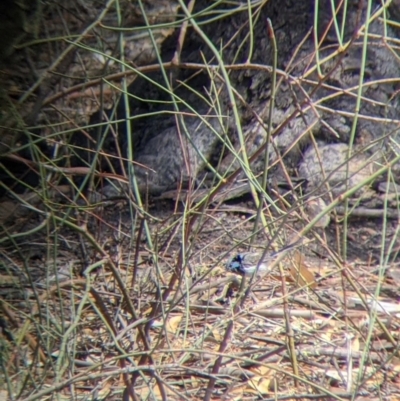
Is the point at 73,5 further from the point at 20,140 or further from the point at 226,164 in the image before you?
the point at 226,164

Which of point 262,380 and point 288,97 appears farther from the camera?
point 288,97

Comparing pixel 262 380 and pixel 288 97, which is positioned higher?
pixel 288 97

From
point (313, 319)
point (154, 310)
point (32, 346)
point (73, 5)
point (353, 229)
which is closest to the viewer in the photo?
point (154, 310)

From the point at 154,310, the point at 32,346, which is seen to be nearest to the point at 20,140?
the point at 32,346

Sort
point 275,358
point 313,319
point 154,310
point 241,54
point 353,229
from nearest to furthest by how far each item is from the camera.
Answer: point 154,310 → point 275,358 → point 313,319 → point 353,229 → point 241,54

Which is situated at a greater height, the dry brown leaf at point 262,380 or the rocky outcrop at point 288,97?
the rocky outcrop at point 288,97

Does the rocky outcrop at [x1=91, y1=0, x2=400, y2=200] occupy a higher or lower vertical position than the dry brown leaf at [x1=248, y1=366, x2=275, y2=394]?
higher

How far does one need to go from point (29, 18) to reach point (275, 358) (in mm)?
1935

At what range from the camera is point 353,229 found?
434 cm

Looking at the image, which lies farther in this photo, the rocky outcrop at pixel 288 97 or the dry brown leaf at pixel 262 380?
the rocky outcrop at pixel 288 97

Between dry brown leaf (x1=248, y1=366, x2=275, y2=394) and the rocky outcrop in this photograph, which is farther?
the rocky outcrop

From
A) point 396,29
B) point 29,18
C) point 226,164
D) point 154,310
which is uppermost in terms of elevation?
point 29,18

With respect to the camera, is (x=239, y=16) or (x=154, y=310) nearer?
(x=154, y=310)

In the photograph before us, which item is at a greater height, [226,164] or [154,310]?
[154,310]
